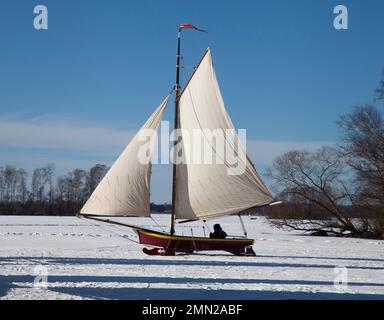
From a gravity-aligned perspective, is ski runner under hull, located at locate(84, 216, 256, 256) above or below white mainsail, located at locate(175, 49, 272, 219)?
below

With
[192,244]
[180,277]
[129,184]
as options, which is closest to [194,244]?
[192,244]

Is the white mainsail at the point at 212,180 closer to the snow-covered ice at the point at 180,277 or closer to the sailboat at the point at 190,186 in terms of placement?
the sailboat at the point at 190,186

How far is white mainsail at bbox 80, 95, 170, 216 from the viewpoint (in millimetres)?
19219

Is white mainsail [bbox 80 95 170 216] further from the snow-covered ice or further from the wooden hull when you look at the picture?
the snow-covered ice

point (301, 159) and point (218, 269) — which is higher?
point (301, 159)

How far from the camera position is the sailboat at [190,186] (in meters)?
19.2

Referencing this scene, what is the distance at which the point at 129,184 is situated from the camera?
760 inches

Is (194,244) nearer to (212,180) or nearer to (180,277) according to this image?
(212,180)

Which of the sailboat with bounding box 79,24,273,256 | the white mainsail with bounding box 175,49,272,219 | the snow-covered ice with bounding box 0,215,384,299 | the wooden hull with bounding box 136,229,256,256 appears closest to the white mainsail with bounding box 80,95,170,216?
the sailboat with bounding box 79,24,273,256

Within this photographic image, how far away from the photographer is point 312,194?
42.0m

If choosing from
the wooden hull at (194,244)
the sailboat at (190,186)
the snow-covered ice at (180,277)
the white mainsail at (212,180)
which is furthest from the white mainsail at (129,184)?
the snow-covered ice at (180,277)
